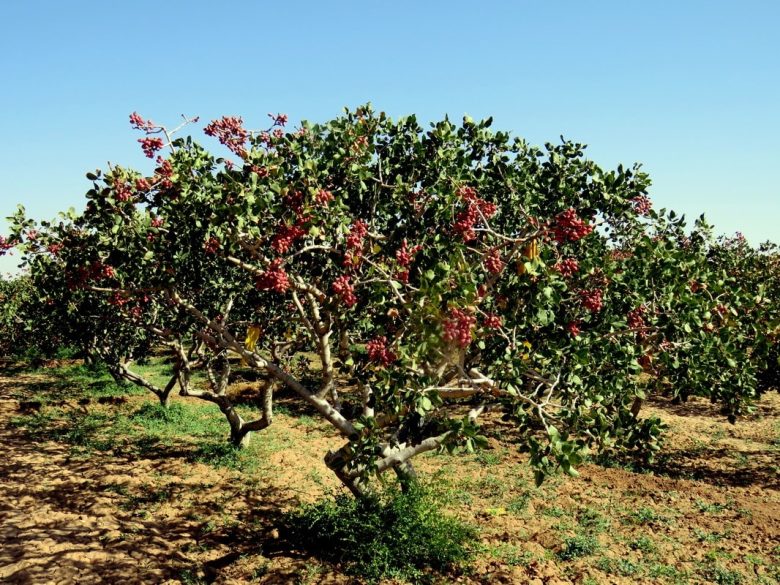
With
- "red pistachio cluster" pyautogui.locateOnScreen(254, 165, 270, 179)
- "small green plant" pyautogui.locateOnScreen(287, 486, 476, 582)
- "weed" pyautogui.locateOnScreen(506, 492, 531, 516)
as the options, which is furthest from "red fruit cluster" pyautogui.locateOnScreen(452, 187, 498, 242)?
"weed" pyautogui.locateOnScreen(506, 492, 531, 516)

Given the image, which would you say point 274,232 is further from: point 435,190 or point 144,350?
point 144,350

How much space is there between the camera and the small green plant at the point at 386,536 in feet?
29.6

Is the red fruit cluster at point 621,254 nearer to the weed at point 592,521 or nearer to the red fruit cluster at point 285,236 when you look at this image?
the weed at point 592,521

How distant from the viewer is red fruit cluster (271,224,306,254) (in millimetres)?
7168

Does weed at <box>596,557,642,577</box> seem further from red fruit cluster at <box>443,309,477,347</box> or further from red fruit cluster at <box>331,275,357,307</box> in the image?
red fruit cluster at <box>331,275,357,307</box>

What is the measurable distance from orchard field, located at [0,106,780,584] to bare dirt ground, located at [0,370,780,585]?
8 centimetres

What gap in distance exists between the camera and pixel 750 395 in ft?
30.9

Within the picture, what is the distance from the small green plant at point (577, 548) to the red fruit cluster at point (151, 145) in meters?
10.1

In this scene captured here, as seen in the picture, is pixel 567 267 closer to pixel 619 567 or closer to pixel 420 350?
pixel 420 350

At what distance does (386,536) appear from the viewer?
30.4ft

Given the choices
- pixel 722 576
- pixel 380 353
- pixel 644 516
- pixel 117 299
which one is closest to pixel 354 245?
pixel 380 353

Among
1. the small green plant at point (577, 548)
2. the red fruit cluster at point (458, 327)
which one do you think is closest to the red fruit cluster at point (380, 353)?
the red fruit cluster at point (458, 327)

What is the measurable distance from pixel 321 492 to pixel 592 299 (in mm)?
8962

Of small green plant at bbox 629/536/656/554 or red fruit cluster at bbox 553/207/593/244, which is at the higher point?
red fruit cluster at bbox 553/207/593/244
